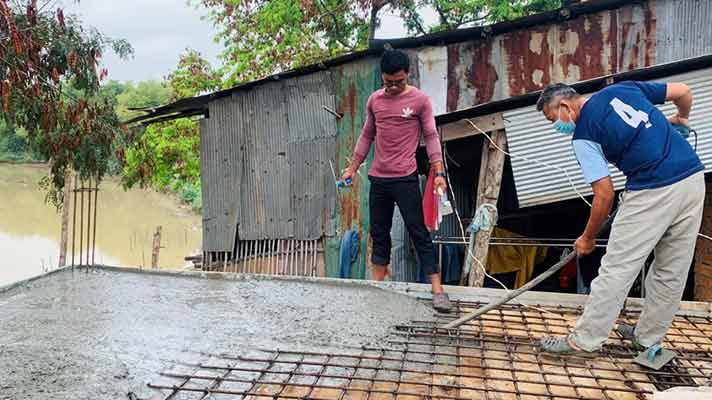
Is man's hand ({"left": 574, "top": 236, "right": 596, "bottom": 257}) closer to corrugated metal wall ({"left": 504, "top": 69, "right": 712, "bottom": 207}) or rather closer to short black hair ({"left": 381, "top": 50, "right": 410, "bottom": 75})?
short black hair ({"left": 381, "top": 50, "right": 410, "bottom": 75})

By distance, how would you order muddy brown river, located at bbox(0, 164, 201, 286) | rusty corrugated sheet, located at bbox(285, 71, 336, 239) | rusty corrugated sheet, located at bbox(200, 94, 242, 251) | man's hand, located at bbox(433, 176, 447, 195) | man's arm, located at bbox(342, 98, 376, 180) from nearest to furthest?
1. man's hand, located at bbox(433, 176, 447, 195)
2. man's arm, located at bbox(342, 98, 376, 180)
3. rusty corrugated sheet, located at bbox(285, 71, 336, 239)
4. rusty corrugated sheet, located at bbox(200, 94, 242, 251)
5. muddy brown river, located at bbox(0, 164, 201, 286)

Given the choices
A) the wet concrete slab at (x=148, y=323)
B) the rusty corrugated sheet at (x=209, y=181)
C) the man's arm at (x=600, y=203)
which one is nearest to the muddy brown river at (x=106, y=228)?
the rusty corrugated sheet at (x=209, y=181)

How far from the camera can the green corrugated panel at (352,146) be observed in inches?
254

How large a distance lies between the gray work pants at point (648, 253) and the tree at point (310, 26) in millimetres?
9724

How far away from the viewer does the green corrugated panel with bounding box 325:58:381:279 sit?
254 inches

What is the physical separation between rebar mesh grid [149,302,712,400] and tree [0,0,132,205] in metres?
4.34

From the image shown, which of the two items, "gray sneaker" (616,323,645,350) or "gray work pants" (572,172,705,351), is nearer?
"gray work pants" (572,172,705,351)

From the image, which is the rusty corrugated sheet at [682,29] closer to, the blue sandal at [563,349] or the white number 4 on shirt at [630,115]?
the white number 4 on shirt at [630,115]

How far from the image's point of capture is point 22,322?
279 centimetres

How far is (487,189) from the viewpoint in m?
4.77

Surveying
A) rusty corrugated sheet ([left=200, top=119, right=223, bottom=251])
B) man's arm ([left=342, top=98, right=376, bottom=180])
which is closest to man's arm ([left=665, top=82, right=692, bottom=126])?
man's arm ([left=342, top=98, right=376, bottom=180])

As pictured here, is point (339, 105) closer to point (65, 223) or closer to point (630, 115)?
point (65, 223)

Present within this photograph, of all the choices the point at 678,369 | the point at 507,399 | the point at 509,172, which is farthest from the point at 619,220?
the point at 509,172

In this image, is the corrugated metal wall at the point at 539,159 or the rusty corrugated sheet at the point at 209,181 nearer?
the corrugated metal wall at the point at 539,159
